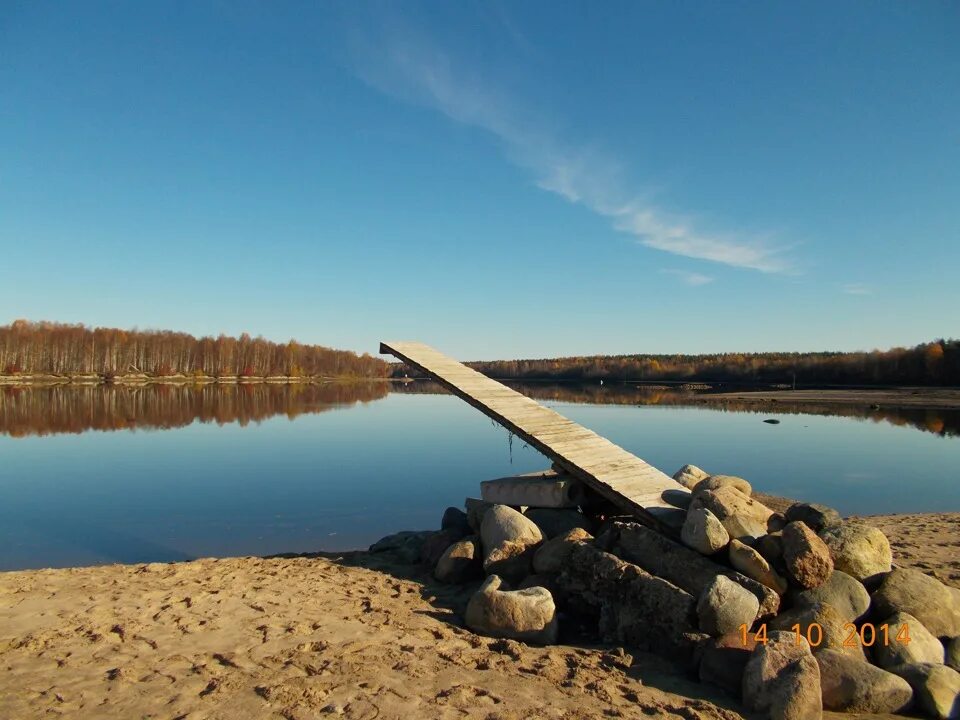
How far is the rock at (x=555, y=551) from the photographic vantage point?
23.5 ft

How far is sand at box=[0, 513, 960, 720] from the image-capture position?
4.45 meters

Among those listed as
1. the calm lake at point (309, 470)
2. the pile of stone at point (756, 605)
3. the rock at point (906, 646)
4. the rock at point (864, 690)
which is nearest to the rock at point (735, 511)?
the pile of stone at point (756, 605)

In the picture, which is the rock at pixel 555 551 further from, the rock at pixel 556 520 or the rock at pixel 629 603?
the rock at pixel 556 520

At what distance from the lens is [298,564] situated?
8.61 metres

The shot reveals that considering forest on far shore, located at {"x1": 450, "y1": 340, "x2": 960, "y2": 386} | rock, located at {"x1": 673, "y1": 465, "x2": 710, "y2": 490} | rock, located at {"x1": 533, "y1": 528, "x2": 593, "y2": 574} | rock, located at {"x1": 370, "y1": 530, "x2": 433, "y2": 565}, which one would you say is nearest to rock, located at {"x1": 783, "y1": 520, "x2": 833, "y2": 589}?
rock, located at {"x1": 533, "y1": 528, "x2": 593, "y2": 574}

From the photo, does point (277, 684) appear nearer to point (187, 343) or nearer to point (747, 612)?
point (747, 612)

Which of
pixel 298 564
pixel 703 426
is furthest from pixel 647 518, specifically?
pixel 703 426

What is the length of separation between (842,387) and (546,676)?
77.4m

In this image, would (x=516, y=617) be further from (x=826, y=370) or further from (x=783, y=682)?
(x=826, y=370)

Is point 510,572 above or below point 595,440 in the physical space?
below

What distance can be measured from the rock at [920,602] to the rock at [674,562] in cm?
102

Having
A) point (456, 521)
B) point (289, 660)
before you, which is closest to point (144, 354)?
point (456, 521)

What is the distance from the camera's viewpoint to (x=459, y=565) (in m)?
7.97

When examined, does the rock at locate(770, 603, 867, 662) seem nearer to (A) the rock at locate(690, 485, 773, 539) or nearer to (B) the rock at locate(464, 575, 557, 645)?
(A) the rock at locate(690, 485, 773, 539)
